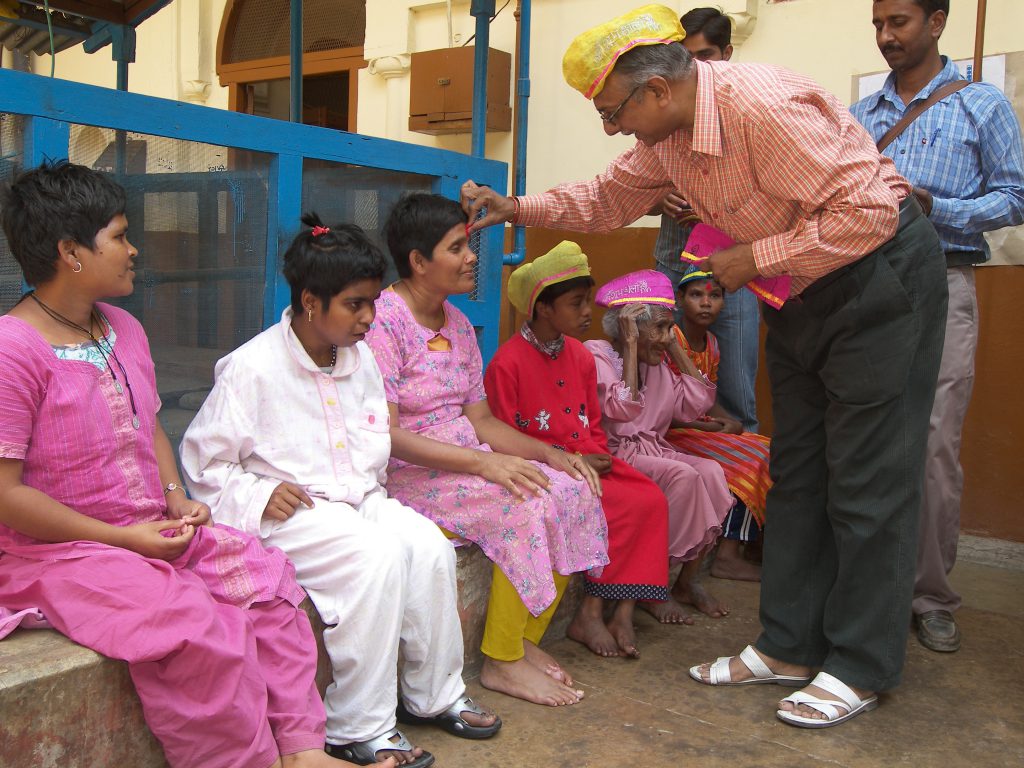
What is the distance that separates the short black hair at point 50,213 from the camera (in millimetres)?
2162

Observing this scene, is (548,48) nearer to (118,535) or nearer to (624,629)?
(624,629)

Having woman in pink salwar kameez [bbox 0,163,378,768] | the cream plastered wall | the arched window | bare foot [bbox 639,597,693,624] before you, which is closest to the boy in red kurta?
bare foot [bbox 639,597,693,624]

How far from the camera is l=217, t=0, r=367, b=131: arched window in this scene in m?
6.84

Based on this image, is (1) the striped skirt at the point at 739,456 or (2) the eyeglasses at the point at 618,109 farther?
(1) the striped skirt at the point at 739,456

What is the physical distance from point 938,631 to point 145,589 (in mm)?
2506

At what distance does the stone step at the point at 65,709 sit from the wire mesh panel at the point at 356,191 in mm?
1604

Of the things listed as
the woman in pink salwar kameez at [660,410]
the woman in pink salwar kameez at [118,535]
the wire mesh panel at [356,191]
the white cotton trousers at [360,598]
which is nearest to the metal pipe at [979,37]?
the woman in pink salwar kameez at [660,410]

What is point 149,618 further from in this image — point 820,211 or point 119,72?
point 119,72

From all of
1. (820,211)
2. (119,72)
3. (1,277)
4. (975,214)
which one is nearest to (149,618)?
(1,277)

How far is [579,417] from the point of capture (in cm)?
352

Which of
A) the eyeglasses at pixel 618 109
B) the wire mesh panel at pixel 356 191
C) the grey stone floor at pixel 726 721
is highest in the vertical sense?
the eyeglasses at pixel 618 109

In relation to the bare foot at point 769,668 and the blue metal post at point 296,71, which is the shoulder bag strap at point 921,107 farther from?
the blue metal post at point 296,71

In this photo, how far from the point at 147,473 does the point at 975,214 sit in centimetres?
250

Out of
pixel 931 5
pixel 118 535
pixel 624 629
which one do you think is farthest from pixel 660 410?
pixel 118 535
